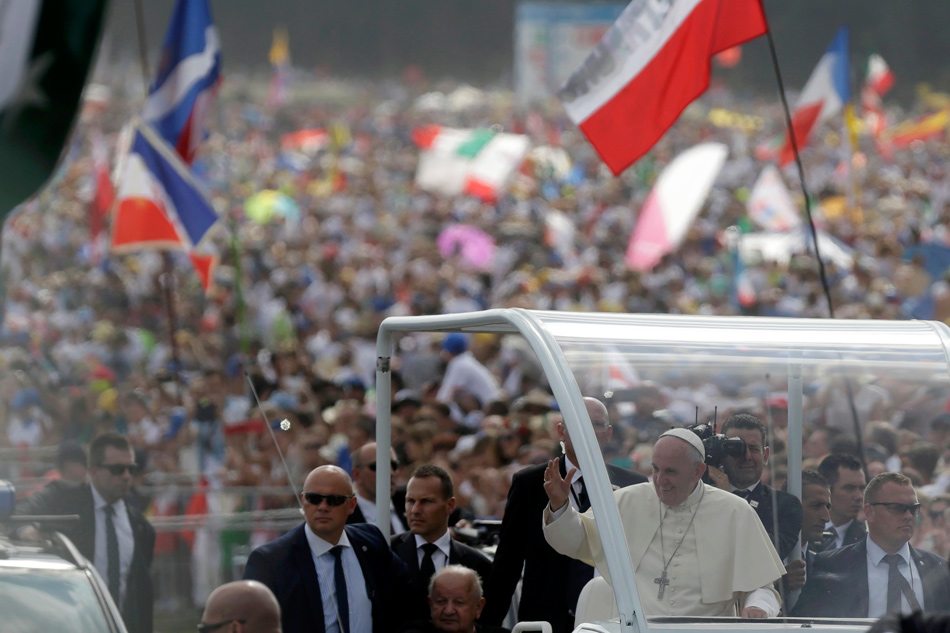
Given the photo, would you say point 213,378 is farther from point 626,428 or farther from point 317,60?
point 317,60

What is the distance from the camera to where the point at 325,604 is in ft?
18.3

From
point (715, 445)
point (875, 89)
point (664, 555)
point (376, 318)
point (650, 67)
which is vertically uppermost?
point (875, 89)

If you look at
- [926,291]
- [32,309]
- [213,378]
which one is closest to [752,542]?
[213,378]

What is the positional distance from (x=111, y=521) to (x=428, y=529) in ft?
4.99

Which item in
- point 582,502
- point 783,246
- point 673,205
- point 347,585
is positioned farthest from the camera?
point 783,246

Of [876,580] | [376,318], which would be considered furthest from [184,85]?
[876,580]

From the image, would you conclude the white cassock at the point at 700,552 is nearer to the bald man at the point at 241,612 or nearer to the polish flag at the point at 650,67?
the bald man at the point at 241,612

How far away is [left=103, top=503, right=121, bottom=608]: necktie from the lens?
6422 mm

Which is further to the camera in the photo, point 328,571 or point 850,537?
point 328,571

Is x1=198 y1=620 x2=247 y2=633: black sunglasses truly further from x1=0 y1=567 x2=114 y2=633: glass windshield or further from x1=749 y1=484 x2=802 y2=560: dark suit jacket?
x1=749 y1=484 x2=802 y2=560: dark suit jacket

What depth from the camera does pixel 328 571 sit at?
221 inches

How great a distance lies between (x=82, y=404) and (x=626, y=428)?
9136 mm

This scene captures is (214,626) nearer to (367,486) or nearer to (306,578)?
(306,578)

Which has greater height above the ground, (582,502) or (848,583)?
(582,502)
